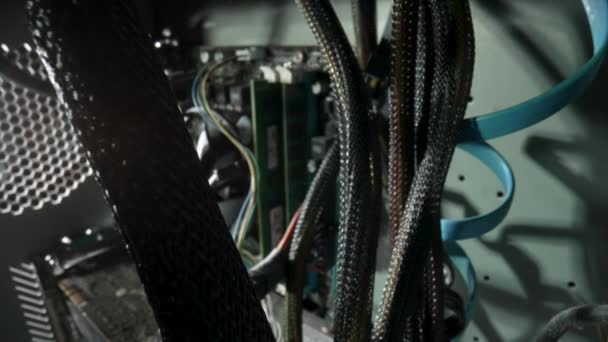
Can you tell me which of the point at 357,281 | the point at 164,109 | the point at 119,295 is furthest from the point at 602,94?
the point at 119,295

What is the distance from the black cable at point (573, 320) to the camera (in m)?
0.38

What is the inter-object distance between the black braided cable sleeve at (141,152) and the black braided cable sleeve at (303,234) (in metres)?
0.26

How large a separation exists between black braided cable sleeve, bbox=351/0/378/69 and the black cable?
0.36 m

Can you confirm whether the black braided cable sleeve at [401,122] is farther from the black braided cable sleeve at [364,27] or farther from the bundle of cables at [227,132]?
the bundle of cables at [227,132]

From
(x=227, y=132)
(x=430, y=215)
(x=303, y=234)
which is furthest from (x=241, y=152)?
(x=430, y=215)

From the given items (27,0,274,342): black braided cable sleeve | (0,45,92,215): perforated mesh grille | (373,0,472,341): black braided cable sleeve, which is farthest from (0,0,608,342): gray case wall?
(27,0,274,342): black braided cable sleeve

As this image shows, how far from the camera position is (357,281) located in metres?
0.36

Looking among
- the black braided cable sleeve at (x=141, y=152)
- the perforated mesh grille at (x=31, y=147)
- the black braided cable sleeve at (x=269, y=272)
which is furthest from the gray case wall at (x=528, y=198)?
the black braided cable sleeve at (x=141, y=152)

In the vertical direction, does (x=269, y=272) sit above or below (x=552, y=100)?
below

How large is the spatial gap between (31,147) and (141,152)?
0.42m

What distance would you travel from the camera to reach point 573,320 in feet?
1.29

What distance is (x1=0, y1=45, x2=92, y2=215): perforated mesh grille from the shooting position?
477 mm

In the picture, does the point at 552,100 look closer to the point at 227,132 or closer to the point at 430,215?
the point at 430,215

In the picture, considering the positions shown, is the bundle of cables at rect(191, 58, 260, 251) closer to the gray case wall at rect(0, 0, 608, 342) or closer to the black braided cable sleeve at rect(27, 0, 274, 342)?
the gray case wall at rect(0, 0, 608, 342)
